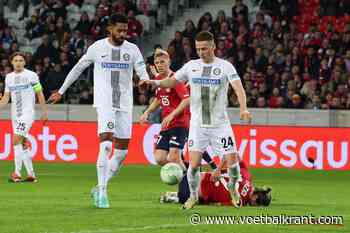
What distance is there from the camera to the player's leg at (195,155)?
14000 millimetres

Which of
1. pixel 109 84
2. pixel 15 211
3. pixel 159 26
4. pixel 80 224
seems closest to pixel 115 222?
pixel 80 224

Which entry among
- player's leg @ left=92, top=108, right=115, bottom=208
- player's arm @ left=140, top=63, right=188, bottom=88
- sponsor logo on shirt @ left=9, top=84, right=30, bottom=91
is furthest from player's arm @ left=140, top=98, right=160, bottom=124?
sponsor logo on shirt @ left=9, top=84, right=30, bottom=91

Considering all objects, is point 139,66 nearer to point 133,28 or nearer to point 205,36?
point 205,36

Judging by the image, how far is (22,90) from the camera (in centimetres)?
2016

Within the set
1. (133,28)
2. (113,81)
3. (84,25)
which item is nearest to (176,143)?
(113,81)

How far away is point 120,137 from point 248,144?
33.3ft

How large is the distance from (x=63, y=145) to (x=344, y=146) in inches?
244

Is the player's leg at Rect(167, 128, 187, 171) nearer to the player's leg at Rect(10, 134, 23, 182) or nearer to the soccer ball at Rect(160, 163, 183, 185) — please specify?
the soccer ball at Rect(160, 163, 183, 185)

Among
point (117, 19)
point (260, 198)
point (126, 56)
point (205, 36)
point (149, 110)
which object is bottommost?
point (260, 198)

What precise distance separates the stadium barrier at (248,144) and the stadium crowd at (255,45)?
7.32ft

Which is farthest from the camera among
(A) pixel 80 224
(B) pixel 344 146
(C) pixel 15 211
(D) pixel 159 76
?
(B) pixel 344 146

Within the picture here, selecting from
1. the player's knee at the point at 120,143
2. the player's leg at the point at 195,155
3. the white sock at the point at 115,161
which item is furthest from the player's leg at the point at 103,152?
the player's leg at the point at 195,155

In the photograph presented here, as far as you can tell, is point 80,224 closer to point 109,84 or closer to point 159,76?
point 109,84

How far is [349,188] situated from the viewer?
19.4 m
